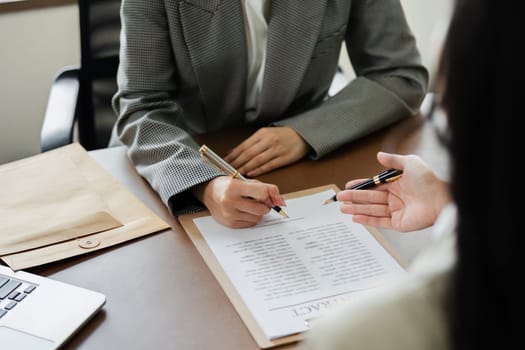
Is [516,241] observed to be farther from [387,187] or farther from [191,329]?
[387,187]

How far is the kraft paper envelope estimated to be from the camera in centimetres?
113

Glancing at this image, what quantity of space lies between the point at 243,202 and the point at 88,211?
0.86 ft

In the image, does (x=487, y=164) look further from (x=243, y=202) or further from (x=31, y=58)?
(x=31, y=58)

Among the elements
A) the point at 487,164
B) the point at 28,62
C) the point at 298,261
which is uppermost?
the point at 487,164

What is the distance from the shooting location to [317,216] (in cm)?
121

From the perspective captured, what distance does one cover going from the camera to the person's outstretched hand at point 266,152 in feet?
4.47

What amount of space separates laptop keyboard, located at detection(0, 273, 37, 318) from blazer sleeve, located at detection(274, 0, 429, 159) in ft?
1.99

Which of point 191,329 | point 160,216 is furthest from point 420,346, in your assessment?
point 160,216

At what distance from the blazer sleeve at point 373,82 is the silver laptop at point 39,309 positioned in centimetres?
57

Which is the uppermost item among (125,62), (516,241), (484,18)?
(484,18)

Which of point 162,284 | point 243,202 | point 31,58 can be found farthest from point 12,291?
point 31,58

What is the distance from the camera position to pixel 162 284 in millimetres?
1064

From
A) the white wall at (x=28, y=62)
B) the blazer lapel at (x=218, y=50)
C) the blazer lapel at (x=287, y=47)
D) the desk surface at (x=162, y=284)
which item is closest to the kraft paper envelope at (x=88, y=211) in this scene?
the desk surface at (x=162, y=284)

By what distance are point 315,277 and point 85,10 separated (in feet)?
3.15
